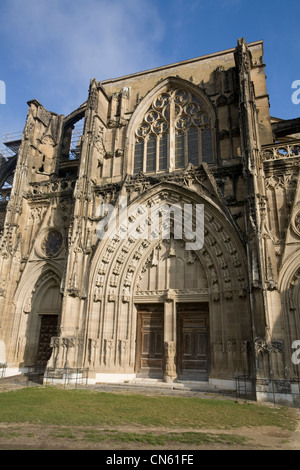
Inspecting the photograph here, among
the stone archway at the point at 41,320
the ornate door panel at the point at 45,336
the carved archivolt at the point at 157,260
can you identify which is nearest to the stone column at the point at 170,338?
the carved archivolt at the point at 157,260

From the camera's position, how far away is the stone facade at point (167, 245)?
13375 mm

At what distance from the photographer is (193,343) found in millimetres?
15023

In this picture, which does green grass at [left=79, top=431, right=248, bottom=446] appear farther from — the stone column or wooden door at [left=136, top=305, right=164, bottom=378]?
wooden door at [left=136, top=305, right=164, bottom=378]

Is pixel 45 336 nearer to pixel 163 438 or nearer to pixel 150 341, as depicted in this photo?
pixel 150 341

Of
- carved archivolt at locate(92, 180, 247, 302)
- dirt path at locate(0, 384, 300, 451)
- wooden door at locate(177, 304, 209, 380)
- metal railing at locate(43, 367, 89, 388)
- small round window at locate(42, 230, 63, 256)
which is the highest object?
small round window at locate(42, 230, 63, 256)

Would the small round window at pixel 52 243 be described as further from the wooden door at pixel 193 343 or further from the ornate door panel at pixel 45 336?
the wooden door at pixel 193 343

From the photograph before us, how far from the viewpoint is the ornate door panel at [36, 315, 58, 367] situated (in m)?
17.1

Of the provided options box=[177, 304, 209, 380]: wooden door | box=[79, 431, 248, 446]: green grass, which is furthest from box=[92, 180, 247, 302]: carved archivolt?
box=[79, 431, 248, 446]: green grass

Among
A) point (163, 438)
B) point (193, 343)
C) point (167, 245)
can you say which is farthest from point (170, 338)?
point (163, 438)

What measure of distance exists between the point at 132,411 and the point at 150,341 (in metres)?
7.17

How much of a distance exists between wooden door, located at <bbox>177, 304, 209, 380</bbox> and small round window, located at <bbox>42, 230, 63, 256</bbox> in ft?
23.9

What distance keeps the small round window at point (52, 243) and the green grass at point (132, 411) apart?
26.5 feet

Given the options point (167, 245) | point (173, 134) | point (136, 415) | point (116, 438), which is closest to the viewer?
point (116, 438)
